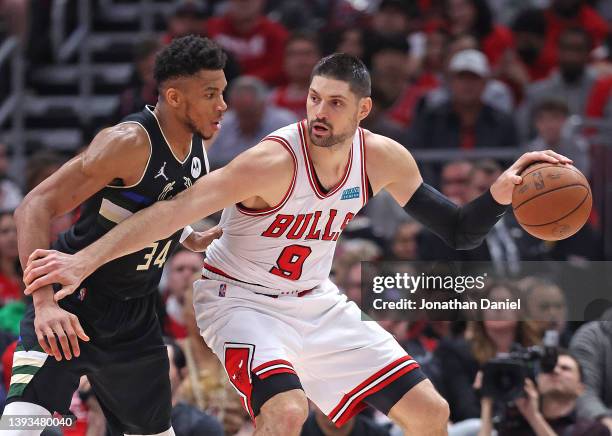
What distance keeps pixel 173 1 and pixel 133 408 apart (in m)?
8.34

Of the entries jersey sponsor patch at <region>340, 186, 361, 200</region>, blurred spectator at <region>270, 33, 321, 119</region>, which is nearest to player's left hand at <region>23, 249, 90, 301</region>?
jersey sponsor patch at <region>340, 186, 361, 200</region>

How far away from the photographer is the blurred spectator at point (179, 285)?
797cm

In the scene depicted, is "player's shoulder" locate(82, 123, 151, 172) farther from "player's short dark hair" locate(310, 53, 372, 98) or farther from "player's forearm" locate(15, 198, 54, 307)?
"player's short dark hair" locate(310, 53, 372, 98)

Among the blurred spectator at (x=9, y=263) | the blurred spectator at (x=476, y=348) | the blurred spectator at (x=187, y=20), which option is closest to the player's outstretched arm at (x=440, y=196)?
the blurred spectator at (x=476, y=348)

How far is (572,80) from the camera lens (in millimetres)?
10453

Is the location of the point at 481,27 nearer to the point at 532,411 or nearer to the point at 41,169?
the point at 41,169

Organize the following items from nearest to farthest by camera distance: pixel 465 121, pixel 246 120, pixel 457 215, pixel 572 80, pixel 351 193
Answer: pixel 351 193 < pixel 457 215 < pixel 465 121 < pixel 246 120 < pixel 572 80

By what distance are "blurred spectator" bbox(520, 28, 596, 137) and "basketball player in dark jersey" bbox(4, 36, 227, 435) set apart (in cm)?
571

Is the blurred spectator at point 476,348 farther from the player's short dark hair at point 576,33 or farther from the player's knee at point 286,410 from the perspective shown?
the player's short dark hair at point 576,33

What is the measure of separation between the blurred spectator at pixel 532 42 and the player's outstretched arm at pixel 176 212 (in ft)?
22.4

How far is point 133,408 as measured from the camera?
5316mm

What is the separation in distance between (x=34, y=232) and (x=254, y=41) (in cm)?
687

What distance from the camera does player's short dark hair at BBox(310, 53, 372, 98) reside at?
5.23m

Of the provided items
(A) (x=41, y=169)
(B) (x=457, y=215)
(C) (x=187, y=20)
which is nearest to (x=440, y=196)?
(B) (x=457, y=215)
